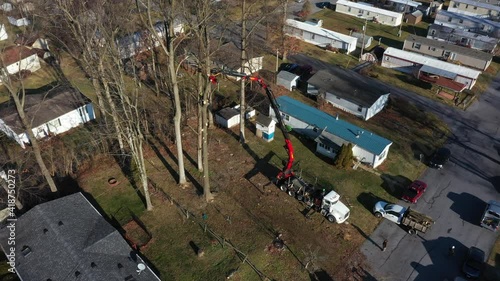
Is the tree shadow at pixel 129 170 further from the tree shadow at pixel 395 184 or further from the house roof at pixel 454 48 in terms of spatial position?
the house roof at pixel 454 48

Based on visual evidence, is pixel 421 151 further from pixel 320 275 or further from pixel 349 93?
pixel 320 275

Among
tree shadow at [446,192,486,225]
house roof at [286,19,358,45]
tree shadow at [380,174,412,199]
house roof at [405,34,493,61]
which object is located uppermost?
house roof at [286,19,358,45]

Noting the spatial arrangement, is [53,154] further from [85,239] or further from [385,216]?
[385,216]

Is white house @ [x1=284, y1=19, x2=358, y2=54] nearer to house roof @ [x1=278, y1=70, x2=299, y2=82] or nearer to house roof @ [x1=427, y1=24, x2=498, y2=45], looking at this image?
house roof @ [x1=278, y1=70, x2=299, y2=82]

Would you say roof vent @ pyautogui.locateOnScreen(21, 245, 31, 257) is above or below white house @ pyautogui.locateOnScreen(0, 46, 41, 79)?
below

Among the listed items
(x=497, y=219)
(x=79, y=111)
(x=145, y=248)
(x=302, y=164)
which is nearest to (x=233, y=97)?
(x=302, y=164)

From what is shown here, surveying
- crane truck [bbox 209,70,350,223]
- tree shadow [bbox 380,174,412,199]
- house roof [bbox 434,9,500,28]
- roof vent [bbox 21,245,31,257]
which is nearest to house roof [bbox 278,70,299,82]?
crane truck [bbox 209,70,350,223]
